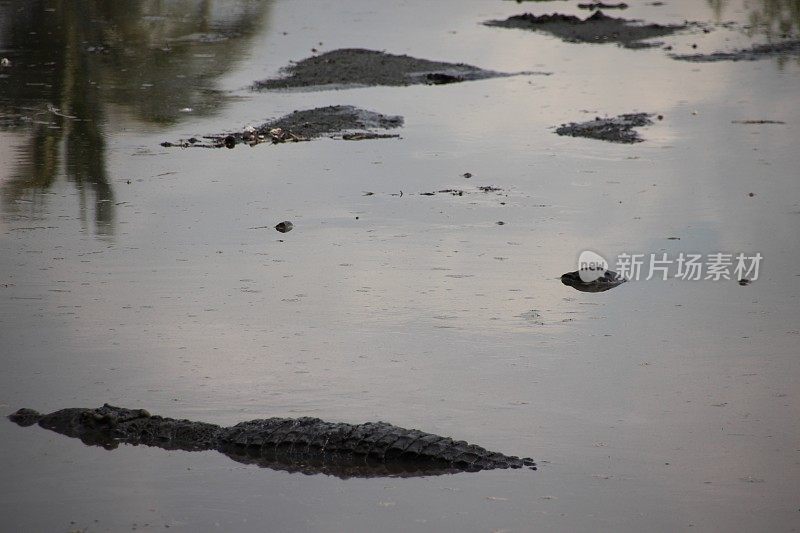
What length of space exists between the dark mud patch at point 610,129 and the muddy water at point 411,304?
251 mm

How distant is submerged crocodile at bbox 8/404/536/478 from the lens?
5469 millimetres

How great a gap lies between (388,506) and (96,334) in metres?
2.73

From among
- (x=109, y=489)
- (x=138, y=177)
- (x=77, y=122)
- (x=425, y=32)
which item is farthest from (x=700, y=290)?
(x=425, y=32)

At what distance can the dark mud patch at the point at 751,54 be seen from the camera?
17.2 m

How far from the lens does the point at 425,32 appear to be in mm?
20047

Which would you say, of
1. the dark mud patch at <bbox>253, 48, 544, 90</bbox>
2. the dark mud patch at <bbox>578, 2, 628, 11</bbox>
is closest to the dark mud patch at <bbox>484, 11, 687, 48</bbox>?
the dark mud patch at <bbox>578, 2, 628, 11</bbox>

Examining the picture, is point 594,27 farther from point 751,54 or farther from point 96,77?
point 96,77

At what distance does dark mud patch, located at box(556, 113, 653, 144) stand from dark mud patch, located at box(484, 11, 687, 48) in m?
5.84

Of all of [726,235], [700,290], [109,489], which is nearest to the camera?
[109,489]

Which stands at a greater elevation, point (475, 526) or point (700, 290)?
point (700, 290)

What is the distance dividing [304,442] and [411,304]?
216 centimetres

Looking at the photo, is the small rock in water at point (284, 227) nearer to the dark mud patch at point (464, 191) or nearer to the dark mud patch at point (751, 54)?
the dark mud patch at point (464, 191)

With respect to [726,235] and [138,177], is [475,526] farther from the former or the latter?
[138,177]

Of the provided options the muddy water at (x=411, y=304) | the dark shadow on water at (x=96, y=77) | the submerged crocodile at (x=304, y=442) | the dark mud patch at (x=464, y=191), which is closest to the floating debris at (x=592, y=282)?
the muddy water at (x=411, y=304)
